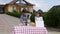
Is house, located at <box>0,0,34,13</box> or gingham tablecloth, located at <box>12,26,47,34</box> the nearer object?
gingham tablecloth, located at <box>12,26,47,34</box>

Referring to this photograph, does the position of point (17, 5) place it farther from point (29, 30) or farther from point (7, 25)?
point (29, 30)

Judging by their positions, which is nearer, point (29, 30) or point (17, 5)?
point (29, 30)

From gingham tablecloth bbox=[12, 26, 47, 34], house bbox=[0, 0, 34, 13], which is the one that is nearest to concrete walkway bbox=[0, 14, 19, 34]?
gingham tablecloth bbox=[12, 26, 47, 34]

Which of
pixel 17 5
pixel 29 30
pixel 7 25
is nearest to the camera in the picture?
pixel 29 30

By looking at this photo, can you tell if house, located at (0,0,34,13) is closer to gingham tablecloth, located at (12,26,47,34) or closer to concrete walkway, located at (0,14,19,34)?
concrete walkway, located at (0,14,19,34)

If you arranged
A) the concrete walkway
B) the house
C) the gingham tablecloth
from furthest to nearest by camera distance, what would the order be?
the house < the concrete walkway < the gingham tablecloth

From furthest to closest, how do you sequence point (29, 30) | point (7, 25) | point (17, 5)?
point (17, 5), point (7, 25), point (29, 30)

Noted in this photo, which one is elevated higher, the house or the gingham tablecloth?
the gingham tablecloth

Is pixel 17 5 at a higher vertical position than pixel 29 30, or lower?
lower

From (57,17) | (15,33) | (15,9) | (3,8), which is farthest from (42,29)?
(3,8)

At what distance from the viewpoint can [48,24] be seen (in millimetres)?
21641

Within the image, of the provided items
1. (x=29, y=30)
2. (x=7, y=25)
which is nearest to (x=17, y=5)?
(x=7, y=25)

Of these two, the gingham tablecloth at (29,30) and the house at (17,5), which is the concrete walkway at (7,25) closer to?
the gingham tablecloth at (29,30)

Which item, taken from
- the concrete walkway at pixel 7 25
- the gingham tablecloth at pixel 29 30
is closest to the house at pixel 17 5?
the concrete walkway at pixel 7 25
